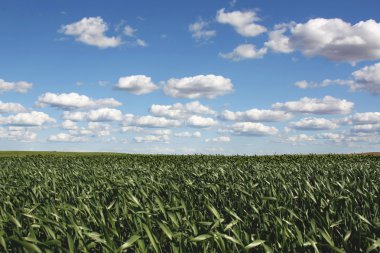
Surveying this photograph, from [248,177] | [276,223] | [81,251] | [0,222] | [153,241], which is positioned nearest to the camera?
[153,241]

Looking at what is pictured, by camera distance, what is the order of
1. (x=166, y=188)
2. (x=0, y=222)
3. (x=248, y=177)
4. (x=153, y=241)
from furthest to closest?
(x=248, y=177)
(x=166, y=188)
(x=0, y=222)
(x=153, y=241)

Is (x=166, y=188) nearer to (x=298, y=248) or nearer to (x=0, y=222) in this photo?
(x=0, y=222)

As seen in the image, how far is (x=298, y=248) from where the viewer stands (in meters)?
3.62

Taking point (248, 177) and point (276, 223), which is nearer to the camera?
point (276, 223)

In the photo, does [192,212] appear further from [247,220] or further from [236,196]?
[236,196]

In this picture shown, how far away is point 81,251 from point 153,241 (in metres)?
0.66

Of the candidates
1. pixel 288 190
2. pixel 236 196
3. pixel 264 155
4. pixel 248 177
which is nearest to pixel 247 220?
pixel 236 196

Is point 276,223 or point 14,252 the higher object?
point 276,223

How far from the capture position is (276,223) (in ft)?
12.8

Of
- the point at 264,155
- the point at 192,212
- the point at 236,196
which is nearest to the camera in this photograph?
the point at 192,212

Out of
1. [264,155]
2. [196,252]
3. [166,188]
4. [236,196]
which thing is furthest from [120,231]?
[264,155]

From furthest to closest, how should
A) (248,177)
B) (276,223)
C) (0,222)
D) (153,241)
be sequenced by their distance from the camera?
(248,177) < (0,222) < (276,223) < (153,241)

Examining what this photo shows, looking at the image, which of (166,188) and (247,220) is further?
(166,188)

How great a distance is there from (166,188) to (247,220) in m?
2.87
